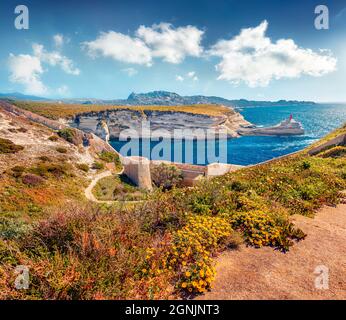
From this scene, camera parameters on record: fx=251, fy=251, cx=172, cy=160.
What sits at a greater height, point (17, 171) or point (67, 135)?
point (67, 135)

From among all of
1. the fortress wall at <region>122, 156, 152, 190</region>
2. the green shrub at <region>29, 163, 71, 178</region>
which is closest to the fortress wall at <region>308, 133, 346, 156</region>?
the fortress wall at <region>122, 156, 152, 190</region>

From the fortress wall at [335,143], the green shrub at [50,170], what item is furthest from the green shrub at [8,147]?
the fortress wall at [335,143]

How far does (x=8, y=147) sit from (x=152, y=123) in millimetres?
99024

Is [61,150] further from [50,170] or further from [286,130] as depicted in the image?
[286,130]

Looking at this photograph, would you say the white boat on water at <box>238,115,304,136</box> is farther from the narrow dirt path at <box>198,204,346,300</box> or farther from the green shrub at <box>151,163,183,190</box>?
the narrow dirt path at <box>198,204,346,300</box>

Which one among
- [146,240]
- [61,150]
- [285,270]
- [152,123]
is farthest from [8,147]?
[152,123]

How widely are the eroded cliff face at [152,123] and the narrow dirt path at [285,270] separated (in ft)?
401

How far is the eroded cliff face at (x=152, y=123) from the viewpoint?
4985 inches

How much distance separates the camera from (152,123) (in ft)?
456

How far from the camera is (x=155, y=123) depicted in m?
139

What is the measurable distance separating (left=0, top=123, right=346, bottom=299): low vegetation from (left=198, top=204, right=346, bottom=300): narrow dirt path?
24 cm

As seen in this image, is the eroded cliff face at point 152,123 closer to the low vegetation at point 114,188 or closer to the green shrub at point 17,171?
the low vegetation at point 114,188
